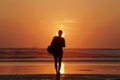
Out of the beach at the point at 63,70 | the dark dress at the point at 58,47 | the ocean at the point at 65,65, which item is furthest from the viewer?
the ocean at the point at 65,65

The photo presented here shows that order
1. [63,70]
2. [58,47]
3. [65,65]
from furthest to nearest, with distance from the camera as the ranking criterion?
[65,65] → [63,70] → [58,47]

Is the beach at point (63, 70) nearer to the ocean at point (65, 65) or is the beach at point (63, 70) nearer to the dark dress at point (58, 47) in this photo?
the ocean at point (65, 65)

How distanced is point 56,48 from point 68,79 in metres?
2.15

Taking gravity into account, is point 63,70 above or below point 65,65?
above

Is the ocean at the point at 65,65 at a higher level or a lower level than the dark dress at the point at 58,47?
lower

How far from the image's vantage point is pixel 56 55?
67.6 ft

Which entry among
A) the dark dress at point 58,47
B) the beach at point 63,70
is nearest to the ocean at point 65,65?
the beach at point 63,70

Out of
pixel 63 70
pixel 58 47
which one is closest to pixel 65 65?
pixel 63 70

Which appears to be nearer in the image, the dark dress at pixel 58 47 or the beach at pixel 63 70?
the beach at pixel 63 70

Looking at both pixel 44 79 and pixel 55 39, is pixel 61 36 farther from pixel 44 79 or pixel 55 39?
pixel 44 79

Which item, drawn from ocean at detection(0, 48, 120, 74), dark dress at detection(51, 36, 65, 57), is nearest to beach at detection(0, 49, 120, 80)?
ocean at detection(0, 48, 120, 74)

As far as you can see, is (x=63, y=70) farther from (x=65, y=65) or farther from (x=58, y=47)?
(x=65, y=65)

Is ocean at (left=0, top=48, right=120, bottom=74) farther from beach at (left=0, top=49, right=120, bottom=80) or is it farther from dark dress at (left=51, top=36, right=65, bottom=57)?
dark dress at (left=51, top=36, right=65, bottom=57)

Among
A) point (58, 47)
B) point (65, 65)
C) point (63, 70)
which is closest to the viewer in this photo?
point (58, 47)
